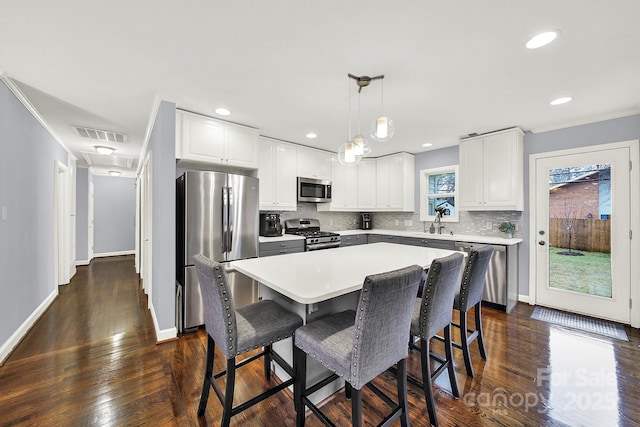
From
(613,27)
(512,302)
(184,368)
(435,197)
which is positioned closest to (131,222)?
(184,368)

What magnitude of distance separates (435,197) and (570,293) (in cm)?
220

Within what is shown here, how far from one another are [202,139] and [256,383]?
8.34ft

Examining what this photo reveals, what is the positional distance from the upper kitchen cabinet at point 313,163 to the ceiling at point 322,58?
1216 millimetres

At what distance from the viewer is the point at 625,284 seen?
2957 mm

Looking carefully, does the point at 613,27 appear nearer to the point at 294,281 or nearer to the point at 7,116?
the point at 294,281

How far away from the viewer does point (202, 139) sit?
3.00m

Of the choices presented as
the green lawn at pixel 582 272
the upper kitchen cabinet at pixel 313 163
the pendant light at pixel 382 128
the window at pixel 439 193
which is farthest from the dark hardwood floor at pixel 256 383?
the upper kitchen cabinet at pixel 313 163

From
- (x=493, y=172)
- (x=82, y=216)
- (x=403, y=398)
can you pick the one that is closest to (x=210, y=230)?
(x=403, y=398)

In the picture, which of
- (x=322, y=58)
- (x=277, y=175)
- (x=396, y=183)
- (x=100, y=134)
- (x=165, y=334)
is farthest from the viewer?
(x=396, y=183)

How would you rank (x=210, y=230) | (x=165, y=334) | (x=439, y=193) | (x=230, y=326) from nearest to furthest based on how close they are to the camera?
(x=230, y=326)
(x=165, y=334)
(x=210, y=230)
(x=439, y=193)

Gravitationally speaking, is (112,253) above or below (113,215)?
below

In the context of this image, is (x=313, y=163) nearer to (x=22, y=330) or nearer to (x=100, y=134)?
(x=100, y=134)

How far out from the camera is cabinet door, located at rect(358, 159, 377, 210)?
5.15 metres

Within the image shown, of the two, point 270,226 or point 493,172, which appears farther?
point 270,226
